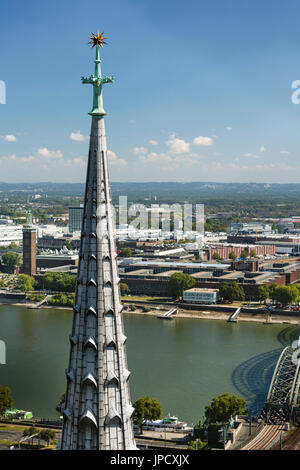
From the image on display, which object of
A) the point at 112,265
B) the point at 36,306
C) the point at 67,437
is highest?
the point at 112,265

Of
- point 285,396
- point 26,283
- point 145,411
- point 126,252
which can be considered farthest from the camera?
point 126,252

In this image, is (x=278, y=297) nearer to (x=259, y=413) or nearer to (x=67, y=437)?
(x=259, y=413)

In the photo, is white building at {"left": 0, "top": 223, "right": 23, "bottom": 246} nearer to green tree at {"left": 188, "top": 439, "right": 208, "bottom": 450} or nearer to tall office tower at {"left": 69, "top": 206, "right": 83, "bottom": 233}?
tall office tower at {"left": 69, "top": 206, "right": 83, "bottom": 233}

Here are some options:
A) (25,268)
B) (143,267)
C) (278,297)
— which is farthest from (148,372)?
(25,268)

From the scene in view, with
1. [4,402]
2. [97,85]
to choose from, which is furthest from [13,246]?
[97,85]

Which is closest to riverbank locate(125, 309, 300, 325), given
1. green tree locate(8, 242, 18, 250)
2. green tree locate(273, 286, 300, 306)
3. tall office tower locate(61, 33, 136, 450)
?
green tree locate(273, 286, 300, 306)

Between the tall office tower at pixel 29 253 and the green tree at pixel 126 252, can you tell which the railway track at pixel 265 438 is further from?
the green tree at pixel 126 252

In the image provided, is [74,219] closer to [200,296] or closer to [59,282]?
[59,282]
